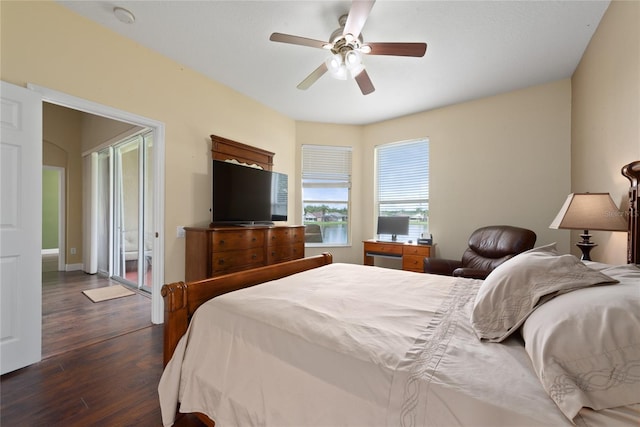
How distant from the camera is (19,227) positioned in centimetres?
189

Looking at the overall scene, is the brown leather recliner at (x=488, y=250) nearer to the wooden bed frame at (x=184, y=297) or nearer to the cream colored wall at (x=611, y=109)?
the cream colored wall at (x=611, y=109)

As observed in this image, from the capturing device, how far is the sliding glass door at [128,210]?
394cm

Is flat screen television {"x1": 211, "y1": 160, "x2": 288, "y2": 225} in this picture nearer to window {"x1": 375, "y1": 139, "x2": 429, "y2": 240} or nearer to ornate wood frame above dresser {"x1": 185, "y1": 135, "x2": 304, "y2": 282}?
ornate wood frame above dresser {"x1": 185, "y1": 135, "x2": 304, "y2": 282}

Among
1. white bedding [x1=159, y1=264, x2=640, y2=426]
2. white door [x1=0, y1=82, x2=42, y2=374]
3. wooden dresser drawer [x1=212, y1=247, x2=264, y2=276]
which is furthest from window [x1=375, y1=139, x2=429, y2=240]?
white door [x1=0, y1=82, x2=42, y2=374]

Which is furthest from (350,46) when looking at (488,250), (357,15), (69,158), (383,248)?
(69,158)

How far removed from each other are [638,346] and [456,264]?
9.15 feet

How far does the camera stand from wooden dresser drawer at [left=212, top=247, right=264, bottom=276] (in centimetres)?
270

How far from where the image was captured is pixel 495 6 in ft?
6.66

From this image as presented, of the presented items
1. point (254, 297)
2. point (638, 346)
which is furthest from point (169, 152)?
point (638, 346)

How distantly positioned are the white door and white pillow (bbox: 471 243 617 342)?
2.88 m

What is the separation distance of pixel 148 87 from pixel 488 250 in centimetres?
406

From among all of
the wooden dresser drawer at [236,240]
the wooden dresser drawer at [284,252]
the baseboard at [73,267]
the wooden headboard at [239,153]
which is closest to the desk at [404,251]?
the wooden dresser drawer at [284,252]

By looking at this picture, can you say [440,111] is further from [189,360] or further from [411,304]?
[189,360]

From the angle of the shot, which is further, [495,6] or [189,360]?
[495,6]
